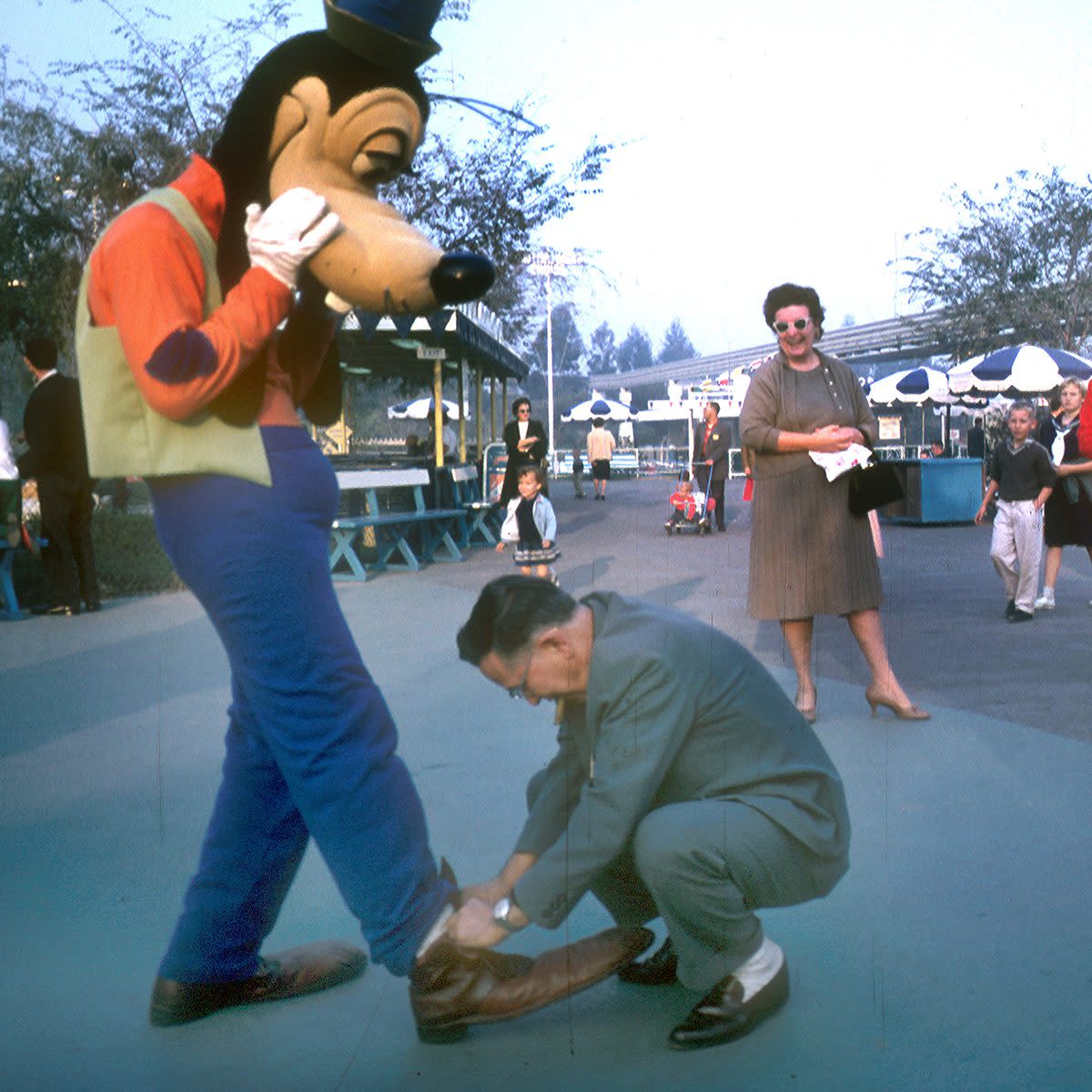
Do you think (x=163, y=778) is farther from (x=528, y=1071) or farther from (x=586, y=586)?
(x=586, y=586)

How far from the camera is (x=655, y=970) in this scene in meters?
3.01

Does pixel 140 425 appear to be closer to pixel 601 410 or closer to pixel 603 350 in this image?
pixel 603 350

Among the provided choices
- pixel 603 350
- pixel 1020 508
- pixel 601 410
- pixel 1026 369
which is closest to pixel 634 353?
pixel 603 350

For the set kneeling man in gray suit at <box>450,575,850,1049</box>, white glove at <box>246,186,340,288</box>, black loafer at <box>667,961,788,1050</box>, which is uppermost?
white glove at <box>246,186,340,288</box>

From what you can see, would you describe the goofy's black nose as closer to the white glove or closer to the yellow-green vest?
the white glove

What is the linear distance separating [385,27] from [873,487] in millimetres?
3649

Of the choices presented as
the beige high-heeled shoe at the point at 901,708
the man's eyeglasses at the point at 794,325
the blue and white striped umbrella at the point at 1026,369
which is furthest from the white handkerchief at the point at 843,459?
the blue and white striped umbrella at the point at 1026,369

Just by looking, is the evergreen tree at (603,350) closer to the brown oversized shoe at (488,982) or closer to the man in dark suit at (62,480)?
the brown oversized shoe at (488,982)

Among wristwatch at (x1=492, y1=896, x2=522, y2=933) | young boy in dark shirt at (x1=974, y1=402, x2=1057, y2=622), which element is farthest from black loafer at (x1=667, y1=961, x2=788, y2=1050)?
young boy in dark shirt at (x1=974, y1=402, x2=1057, y2=622)

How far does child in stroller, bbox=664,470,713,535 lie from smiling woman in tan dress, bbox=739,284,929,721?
11.7 metres

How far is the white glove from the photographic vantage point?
7.51 ft

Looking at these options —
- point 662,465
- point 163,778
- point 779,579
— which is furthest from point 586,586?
point 662,465

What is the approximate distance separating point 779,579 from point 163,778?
2.49m

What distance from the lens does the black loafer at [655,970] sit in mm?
3008
